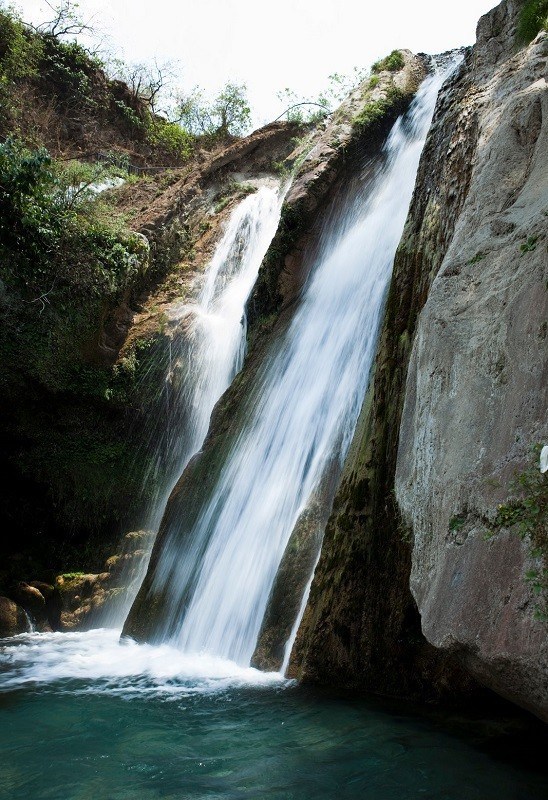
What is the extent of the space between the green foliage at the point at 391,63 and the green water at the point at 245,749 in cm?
1562

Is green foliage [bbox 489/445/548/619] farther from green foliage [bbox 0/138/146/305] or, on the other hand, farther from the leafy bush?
the leafy bush

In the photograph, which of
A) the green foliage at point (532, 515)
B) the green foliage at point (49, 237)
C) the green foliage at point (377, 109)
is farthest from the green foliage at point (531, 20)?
the green foliage at point (49, 237)

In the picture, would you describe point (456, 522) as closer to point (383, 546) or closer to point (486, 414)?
point (486, 414)

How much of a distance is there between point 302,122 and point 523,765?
67.1 feet

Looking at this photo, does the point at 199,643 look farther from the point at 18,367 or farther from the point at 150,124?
the point at 150,124

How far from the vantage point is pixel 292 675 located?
6.03 m

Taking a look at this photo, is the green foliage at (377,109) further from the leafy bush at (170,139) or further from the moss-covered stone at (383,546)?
the leafy bush at (170,139)

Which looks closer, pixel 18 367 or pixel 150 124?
pixel 18 367

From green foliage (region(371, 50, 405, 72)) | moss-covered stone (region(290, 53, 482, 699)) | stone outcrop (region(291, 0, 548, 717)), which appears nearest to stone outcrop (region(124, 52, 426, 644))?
green foliage (region(371, 50, 405, 72))

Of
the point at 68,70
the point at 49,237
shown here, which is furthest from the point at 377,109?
the point at 68,70

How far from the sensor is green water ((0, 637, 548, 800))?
12.4 feet

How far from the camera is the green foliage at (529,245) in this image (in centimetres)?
397

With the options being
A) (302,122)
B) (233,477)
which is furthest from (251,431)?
(302,122)

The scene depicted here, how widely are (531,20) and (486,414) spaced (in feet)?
17.5
